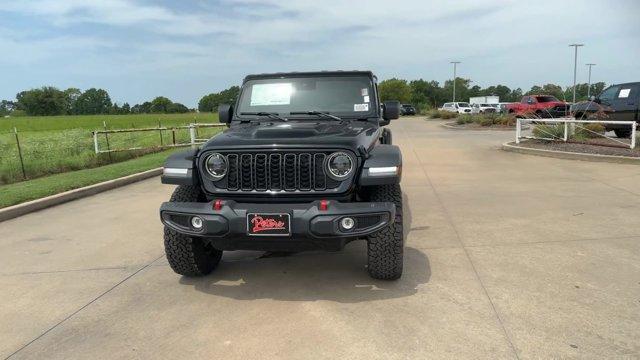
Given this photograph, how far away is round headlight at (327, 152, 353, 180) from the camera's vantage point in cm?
383

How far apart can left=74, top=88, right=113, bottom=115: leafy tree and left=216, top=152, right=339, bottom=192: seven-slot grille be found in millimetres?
109293

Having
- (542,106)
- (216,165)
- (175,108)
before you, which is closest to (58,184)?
(216,165)

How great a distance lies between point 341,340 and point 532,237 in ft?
10.1

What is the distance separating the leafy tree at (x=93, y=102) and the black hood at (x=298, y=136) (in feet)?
357

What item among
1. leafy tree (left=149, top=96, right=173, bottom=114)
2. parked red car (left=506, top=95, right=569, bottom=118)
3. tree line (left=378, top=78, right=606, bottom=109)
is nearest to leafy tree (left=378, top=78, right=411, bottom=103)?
tree line (left=378, top=78, right=606, bottom=109)

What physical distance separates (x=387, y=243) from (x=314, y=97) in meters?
1.88

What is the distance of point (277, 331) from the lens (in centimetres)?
341

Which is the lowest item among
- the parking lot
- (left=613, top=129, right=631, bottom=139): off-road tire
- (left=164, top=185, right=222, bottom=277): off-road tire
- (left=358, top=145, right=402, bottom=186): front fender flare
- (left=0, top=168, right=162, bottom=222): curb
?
(left=613, top=129, right=631, bottom=139): off-road tire

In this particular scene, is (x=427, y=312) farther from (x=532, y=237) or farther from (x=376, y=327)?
(x=532, y=237)

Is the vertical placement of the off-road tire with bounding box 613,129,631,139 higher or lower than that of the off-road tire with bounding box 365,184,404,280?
lower

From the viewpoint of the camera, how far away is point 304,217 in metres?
3.59

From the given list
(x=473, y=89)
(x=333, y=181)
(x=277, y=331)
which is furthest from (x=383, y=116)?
(x=473, y=89)

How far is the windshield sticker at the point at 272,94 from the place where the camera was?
5.20 meters

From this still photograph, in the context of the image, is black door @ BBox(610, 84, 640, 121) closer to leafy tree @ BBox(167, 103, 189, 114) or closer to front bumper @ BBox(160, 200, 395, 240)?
front bumper @ BBox(160, 200, 395, 240)
